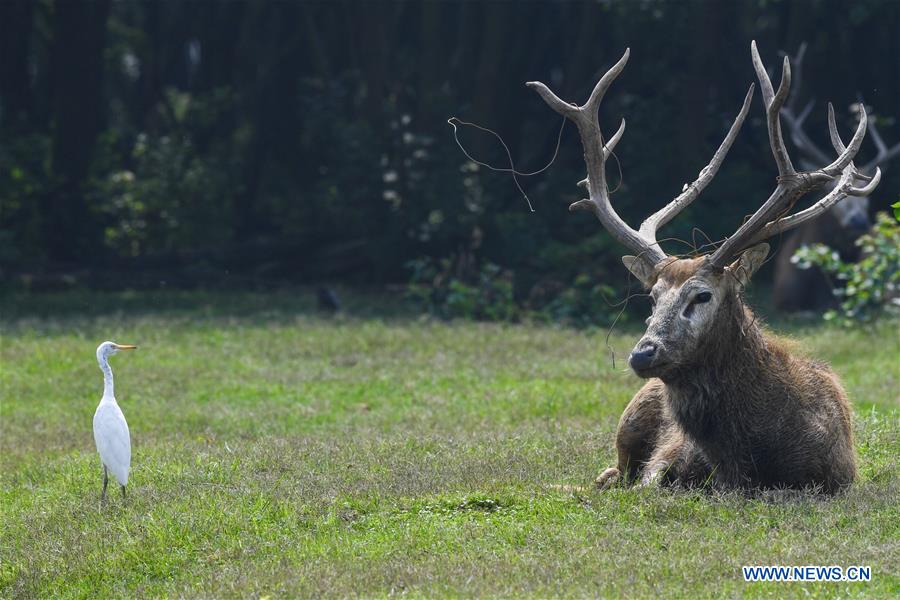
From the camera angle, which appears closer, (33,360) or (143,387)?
(143,387)

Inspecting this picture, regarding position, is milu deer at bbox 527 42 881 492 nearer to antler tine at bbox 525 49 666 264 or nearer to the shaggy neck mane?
the shaggy neck mane

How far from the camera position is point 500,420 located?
10.1m

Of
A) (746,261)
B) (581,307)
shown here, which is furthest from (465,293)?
(746,261)

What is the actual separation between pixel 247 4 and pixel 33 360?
11621mm

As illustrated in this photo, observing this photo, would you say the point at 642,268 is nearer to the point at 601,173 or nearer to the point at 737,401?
the point at 601,173

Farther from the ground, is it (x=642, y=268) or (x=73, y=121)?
(x=73, y=121)

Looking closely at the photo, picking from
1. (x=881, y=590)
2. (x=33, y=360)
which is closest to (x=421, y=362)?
(x=33, y=360)

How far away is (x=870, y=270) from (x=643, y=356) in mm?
8217

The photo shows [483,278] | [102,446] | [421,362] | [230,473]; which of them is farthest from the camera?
[483,278]

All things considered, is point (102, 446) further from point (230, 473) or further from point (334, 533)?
point (334, 533)

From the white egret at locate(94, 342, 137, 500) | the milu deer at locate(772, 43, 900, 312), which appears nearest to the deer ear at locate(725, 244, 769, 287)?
the white egret at locate(94, 342, 137, 500)

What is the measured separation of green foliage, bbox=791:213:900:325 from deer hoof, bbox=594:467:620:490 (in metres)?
6.27
